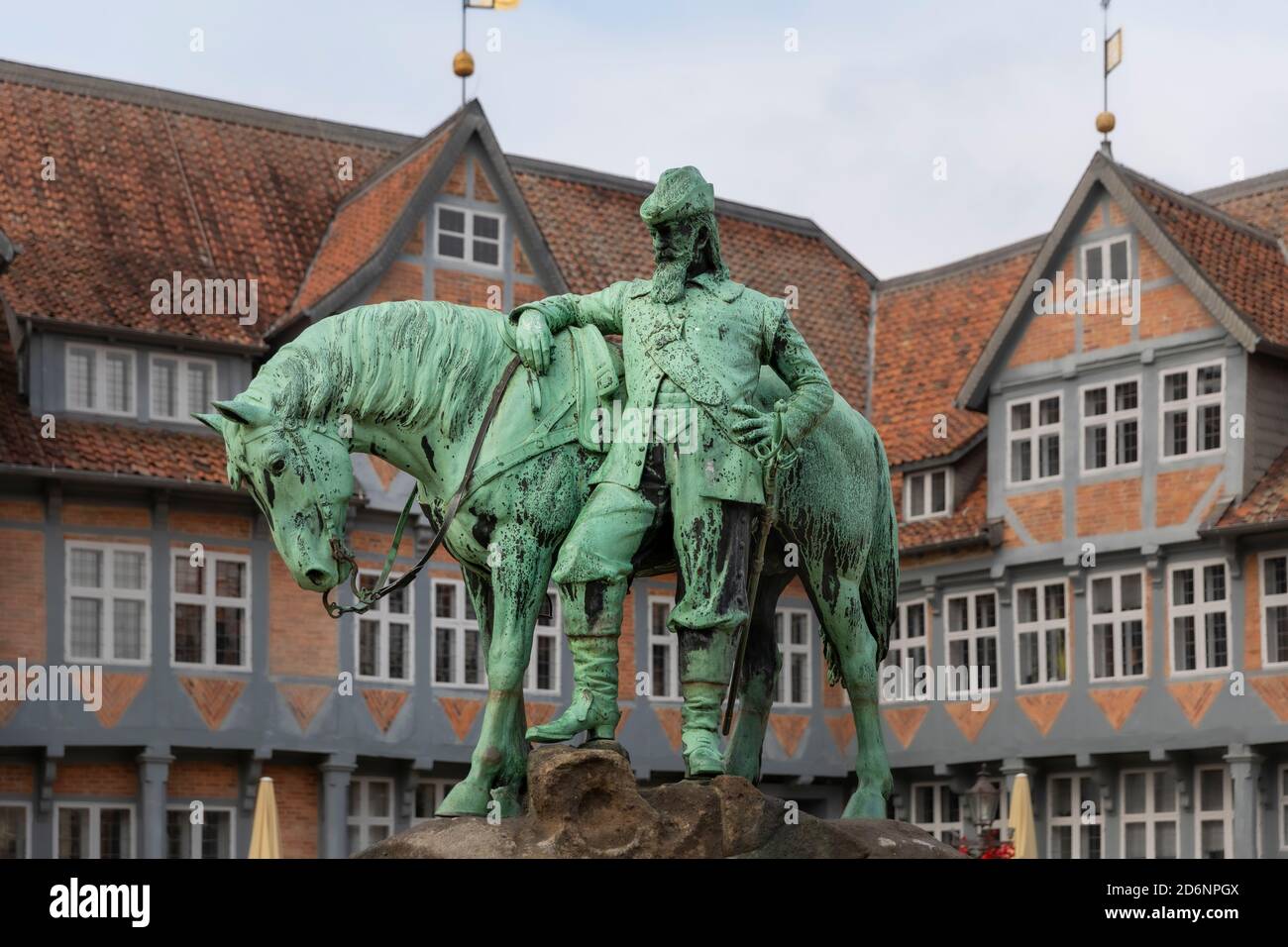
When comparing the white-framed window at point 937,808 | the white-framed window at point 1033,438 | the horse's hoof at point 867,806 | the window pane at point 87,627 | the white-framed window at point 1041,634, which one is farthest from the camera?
the white-framed window at point 937,808

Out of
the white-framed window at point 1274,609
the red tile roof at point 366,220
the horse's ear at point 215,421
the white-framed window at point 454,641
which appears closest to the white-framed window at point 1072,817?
the white-framed window at point 1274,609

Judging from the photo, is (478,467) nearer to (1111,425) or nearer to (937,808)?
(1111,425)

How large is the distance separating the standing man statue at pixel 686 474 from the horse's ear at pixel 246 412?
92 centimetres

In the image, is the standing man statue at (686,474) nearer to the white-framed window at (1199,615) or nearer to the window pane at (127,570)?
the window pane at (127,570)

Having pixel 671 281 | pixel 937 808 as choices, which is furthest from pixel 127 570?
pixel 671 281

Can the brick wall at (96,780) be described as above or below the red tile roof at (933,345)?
below

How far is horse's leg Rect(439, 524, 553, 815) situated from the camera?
25.6 ft

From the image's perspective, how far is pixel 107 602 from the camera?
26.0 meters

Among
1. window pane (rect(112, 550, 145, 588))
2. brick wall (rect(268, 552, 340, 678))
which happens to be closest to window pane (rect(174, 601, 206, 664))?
window pane (rect(112, 550, 145, 588))

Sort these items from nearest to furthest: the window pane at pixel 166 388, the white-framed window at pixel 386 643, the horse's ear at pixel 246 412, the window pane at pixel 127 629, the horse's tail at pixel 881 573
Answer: the horse's ear at pixel 246 412 → the horse's tail at pixel 881 573 → the window pane at pixel 127 629 → the window pane at pixel 166 388 → the white-framed window at pixel 386 643

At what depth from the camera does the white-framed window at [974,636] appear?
29.6 metres

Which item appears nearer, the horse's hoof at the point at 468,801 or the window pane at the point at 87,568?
the horse's hoof at the point at 468,801
